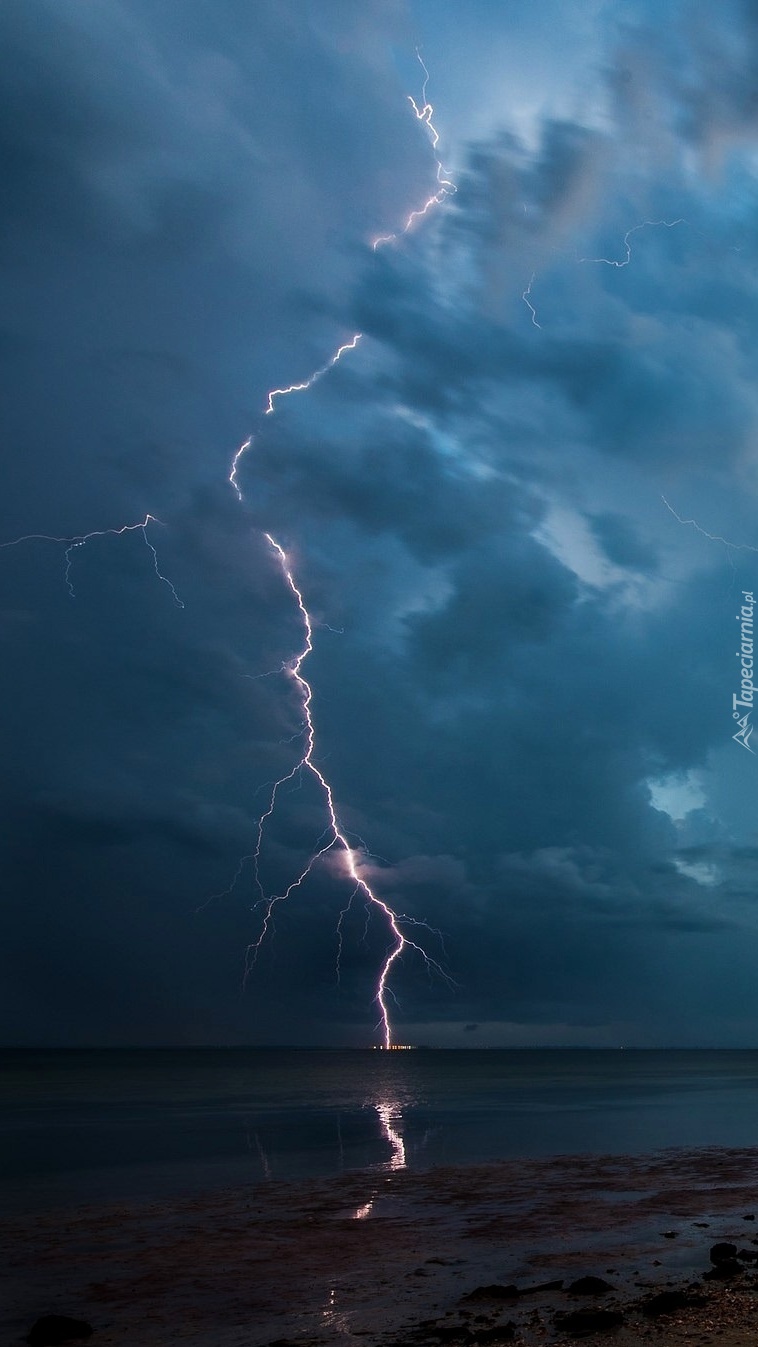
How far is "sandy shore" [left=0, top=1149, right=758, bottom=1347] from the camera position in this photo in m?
11.6

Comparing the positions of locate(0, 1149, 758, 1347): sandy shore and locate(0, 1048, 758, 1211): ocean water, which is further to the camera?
locate(0, 1048, 758, 1211): ocean water

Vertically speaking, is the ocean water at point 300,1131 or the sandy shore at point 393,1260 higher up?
the sandy shore at point 393,1260

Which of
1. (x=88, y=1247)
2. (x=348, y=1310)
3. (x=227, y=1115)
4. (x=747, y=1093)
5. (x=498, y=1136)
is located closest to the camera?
(x=348, y=1310)

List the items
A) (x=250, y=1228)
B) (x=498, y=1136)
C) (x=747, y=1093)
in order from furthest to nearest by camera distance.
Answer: (x=747, y=1093) → (x=498, y=1136) → (x=250, y=1228)

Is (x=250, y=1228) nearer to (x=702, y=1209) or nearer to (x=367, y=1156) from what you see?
(x=702, y=1209)

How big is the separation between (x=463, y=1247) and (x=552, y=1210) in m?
4.62

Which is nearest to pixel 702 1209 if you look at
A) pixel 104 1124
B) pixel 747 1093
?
pixel 104 1124

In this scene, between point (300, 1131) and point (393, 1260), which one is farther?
point (300, 1131)

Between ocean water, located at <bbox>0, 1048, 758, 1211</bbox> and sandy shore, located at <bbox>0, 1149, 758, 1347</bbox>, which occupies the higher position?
sandy shore, located at <bbox>0, 1149, 758, 1347</bbox>

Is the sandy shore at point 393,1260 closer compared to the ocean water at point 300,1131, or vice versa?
the sandy shore at point 393,1260

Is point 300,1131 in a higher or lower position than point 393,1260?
lower

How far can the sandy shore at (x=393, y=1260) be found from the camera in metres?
11.6

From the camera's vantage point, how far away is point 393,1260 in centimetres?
1584

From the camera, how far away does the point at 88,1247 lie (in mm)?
18125
